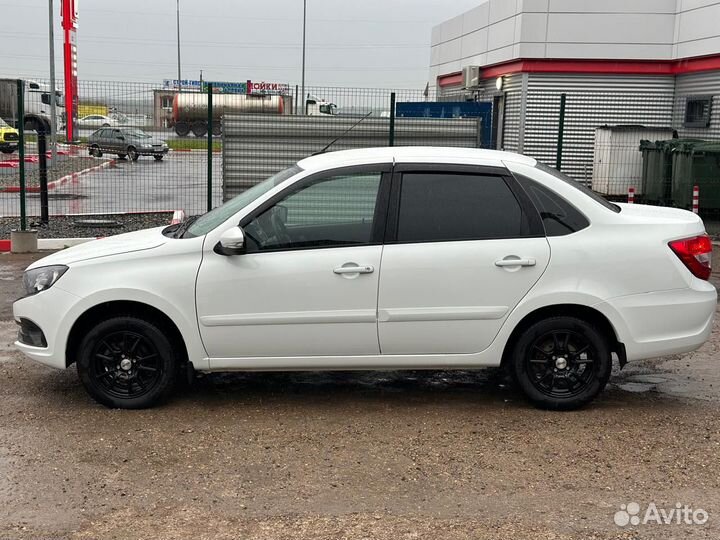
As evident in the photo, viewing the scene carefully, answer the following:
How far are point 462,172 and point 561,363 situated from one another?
1.39 metres

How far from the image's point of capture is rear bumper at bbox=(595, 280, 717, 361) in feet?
17.4

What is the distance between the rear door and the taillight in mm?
863

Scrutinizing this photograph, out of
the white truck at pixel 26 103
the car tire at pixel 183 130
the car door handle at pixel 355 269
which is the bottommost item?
the car door handle at pixel 355 269

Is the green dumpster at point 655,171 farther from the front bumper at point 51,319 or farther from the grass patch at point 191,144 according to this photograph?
the front bumper at point 51,319

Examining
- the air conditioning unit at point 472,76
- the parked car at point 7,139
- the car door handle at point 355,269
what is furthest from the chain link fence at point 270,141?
the parked car at point 7,139

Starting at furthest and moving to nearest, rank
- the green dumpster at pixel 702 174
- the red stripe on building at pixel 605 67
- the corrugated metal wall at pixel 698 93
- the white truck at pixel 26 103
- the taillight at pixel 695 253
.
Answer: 1. the red stripe on building at pixel 605 67
2. the corrugated metal wall at pixel 698 93
3. the white truck at pixel 26 103
4. the green dumpster at pixel 702 174
5. the taillight at pixel 695 253

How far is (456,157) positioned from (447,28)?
24878 millimetres

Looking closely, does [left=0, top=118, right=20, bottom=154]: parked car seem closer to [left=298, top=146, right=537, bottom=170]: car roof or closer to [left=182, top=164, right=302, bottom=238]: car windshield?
[left=182, top=164, right=302, bottom=238]: car windshield

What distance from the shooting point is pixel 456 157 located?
5.54 metres

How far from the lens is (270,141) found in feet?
42.0

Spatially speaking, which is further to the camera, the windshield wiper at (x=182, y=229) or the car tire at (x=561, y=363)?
the windshield wiper at (x=182, y=229)

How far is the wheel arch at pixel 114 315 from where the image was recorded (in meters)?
5.33

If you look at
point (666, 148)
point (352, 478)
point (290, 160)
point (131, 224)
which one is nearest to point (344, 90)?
point (290, 160)

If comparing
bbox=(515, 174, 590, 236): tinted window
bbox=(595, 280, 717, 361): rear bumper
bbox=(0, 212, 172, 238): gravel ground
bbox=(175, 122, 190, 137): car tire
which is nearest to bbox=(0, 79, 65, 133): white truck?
bbox=(0, 212, 172, 238): gravel ground
